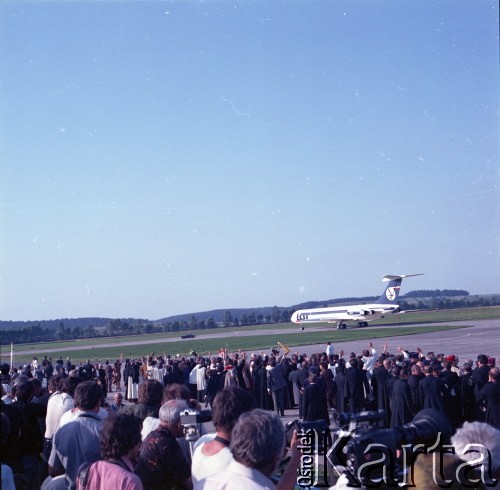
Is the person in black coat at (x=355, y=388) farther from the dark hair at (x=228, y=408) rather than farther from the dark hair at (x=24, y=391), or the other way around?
the dark hair at (x=228, y=408)

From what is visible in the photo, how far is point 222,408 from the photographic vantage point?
4285 millimetres

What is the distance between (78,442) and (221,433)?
5.95 feet

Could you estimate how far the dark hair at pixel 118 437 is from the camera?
4289 millimetres

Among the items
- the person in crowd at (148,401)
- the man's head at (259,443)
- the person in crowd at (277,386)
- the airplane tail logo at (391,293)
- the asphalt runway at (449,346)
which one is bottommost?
the asphalt runway at (449,346)

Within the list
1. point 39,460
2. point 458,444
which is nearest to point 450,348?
point 39,460

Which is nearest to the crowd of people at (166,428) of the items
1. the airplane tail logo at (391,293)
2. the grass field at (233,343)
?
the grass field at (233,343)

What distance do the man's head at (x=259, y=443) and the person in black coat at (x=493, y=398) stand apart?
961 centimetres

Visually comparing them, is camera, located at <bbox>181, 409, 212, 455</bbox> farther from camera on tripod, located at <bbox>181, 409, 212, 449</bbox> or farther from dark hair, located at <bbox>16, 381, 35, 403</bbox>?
dark hair, located at <bbox>16, 381, 35, 403</bbox>

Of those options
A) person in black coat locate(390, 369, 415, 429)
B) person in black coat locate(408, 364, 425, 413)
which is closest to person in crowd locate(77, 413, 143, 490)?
person in black coat locate(390, 369, 415, 429)

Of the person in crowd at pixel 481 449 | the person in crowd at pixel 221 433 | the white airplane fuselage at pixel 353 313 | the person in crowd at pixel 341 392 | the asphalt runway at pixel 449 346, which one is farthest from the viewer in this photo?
the white airplane fuselage at pixel 353 313

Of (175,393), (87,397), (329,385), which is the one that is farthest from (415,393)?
(87,397)

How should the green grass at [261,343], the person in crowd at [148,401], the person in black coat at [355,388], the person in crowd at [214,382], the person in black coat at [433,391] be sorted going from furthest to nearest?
the green grass at [261,343], the person in crowd at [214,382], the person in black coat at [355,388], the person in black coat at [433,391], the person in crowd at [148,401]

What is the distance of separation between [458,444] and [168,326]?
137m

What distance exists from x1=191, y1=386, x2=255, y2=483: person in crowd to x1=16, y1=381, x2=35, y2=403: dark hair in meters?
3.79
